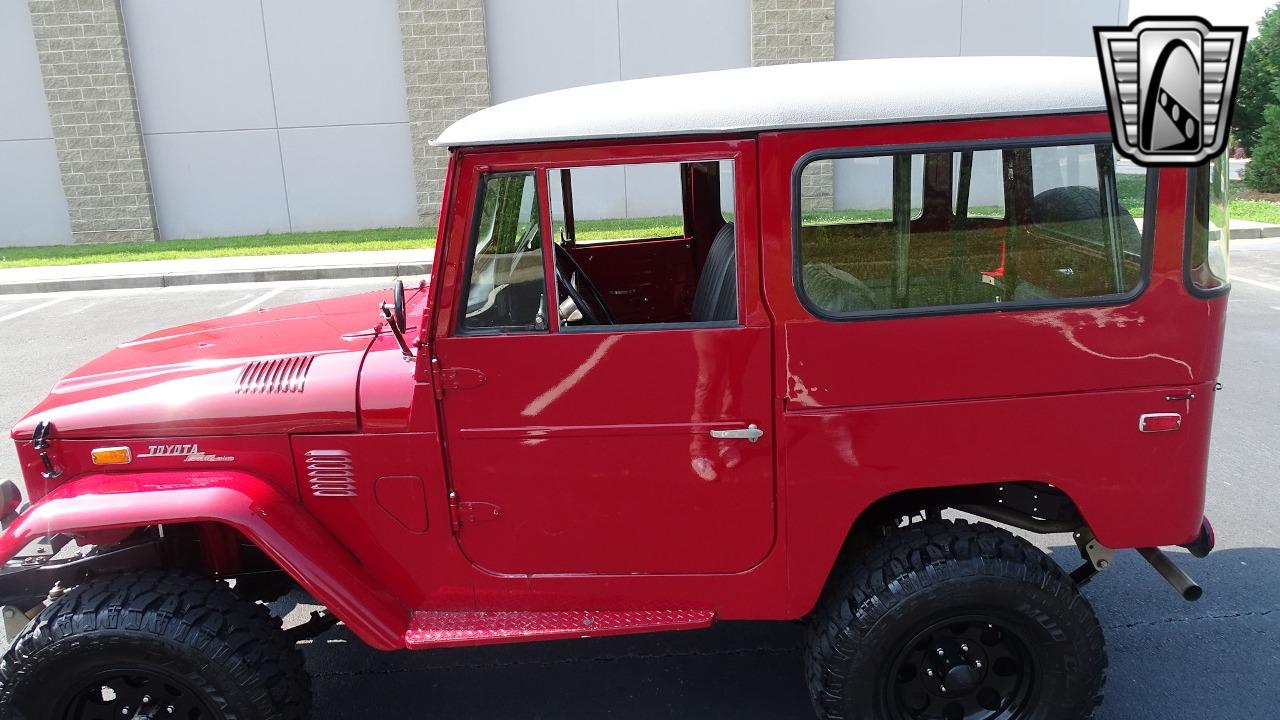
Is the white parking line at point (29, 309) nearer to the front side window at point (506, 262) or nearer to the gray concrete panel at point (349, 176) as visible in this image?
the gray concrete panel at point (349, 176)

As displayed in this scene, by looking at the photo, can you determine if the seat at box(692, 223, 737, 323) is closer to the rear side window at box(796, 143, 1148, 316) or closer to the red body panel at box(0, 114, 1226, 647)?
the red body panel at box(0, 114, 1226, 647)

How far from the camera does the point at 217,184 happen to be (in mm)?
16812

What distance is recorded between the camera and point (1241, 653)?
3672 millimetres

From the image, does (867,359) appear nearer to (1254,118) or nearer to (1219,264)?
(1219,264)

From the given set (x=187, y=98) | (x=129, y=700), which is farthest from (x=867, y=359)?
(x=187, y=98)

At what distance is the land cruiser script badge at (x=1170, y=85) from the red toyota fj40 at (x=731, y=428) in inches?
3.4

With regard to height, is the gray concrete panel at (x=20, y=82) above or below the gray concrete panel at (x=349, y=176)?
above

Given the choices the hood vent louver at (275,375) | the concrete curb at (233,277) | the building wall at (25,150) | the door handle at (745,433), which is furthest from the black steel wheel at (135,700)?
the building wall at (25,150)

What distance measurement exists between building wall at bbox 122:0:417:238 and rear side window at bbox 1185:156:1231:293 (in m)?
15.3

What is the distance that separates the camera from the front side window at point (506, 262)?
275 cm

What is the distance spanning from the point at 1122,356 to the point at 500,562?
194cm

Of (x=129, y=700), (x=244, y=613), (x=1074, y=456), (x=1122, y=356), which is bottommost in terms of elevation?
(x=129, y=700)

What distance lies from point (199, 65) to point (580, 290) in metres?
15.5

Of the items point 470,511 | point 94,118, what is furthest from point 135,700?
point 94,118
